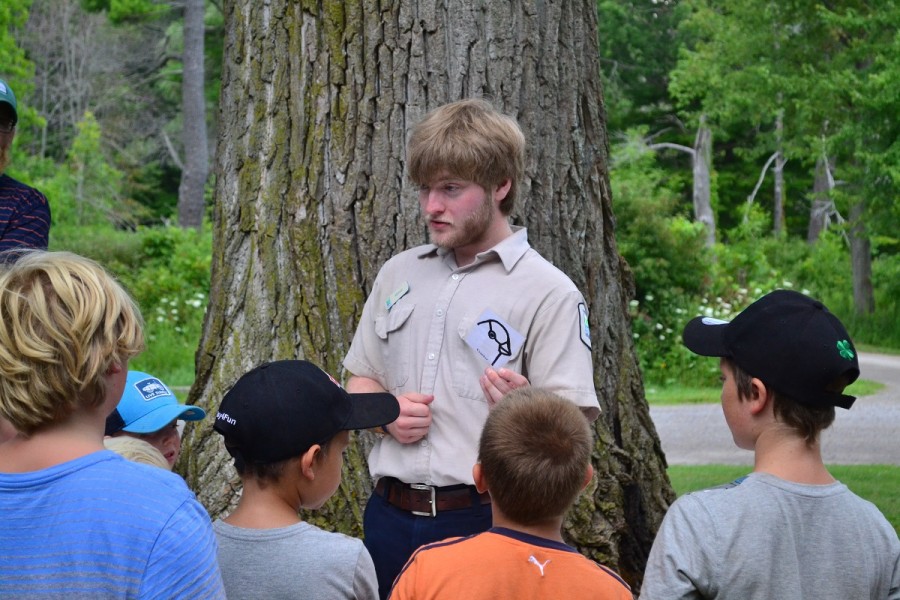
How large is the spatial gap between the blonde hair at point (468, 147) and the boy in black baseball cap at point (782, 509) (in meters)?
0.93

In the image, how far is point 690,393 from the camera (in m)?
13.4

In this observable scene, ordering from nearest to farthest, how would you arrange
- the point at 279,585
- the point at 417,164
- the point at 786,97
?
the point at 279,585 < the point at 417,164 < the point at 786,97

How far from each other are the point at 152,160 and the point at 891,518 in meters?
34.3

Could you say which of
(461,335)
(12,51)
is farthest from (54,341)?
(12,51)

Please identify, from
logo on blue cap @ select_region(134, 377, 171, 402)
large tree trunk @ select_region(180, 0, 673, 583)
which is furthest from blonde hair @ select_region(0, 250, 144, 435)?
large tree trunk @ select_region(180, 0, 673, 583)

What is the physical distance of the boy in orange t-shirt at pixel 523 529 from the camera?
8.16 ft

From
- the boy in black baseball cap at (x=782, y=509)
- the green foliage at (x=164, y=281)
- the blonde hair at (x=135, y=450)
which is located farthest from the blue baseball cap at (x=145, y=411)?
the green foliage at (x=164, y=281)

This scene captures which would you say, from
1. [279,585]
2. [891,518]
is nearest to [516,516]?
[279,585]

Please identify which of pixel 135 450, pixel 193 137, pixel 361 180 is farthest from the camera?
pixel 193 137

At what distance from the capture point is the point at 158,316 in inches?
629

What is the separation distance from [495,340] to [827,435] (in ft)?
28.4

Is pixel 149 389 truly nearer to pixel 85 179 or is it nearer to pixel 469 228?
pixel 469 228

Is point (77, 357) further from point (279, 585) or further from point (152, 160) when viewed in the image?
point (152, 160)

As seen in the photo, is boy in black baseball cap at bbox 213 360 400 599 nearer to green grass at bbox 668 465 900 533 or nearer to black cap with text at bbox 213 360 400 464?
black cap with text at bbox 213 360 400 464
